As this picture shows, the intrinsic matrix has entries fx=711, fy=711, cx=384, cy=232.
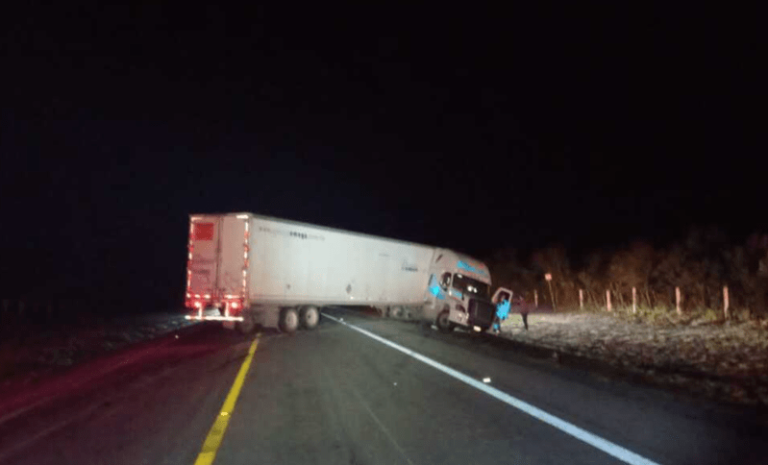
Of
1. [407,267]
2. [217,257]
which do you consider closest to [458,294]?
[407,267]

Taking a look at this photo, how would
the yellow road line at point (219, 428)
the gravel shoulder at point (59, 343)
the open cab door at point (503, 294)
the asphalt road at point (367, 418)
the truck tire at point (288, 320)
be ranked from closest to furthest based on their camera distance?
the yellow road line at point (219, 428) < the asphalt road at point (367, 418) < the gravel shoulder at point (59, 343) < the truck tire at point (288, 320) < the open cab door at point (503, 294)

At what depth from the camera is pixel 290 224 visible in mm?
25297

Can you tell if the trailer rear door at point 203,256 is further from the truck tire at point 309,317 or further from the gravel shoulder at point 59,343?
the truck tire at point 309,317

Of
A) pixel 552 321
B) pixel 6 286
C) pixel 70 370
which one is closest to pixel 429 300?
pixel 552 321

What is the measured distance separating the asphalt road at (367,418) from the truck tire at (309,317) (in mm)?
10733

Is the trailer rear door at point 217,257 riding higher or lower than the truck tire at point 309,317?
higher

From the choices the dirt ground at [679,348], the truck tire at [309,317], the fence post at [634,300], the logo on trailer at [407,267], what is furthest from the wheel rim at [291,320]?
the fence post at [634,300]

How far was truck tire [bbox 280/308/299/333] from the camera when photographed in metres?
25.7

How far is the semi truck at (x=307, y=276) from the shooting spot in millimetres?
23766

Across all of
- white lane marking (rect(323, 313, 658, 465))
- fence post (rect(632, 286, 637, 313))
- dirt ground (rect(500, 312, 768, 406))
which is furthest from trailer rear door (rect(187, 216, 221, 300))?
fence post (rect(632, 286, 637, 313))

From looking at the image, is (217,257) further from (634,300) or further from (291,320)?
(634,300)

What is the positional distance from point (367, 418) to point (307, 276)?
17048mm

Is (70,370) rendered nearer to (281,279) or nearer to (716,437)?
(281,279)

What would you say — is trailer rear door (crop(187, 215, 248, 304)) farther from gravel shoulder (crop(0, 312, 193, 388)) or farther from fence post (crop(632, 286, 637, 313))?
fence post (crop(632, 286, 637, 313))
